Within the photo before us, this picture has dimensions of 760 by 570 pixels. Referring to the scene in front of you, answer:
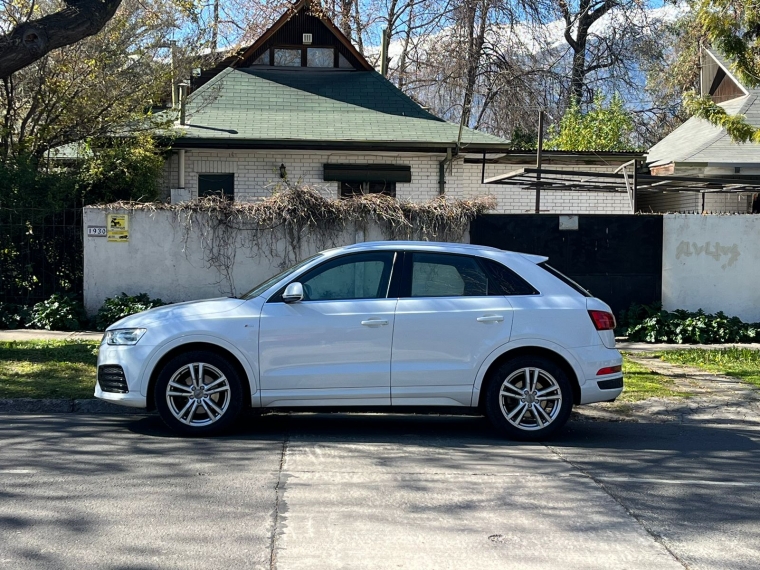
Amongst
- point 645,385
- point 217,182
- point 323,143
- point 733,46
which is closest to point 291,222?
point 323,143

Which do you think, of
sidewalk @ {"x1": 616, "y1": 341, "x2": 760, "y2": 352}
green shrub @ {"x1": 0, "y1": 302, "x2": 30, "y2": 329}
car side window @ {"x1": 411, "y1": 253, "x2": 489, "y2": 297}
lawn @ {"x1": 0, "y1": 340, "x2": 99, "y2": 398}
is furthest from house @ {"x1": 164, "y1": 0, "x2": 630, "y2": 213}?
car side window @ {"x1": 411, "y1": 253, "x2": 489, "y2": 297}

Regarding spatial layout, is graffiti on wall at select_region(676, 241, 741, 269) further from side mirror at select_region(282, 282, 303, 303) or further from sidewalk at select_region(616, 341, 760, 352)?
side mirror at select_region(282, 282, 303, 303)

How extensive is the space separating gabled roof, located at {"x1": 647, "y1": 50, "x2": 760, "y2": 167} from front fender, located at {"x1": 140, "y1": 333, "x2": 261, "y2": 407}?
46.8 feet

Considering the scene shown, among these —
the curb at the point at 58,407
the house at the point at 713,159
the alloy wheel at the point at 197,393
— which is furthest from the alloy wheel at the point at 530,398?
the house at the point at 713,159

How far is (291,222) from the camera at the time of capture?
13930mm

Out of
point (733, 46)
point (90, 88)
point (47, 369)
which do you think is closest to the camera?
point (47, 369)

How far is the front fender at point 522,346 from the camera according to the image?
300 inches

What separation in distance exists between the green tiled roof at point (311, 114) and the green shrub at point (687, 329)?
588 centimetres

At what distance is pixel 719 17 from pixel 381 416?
8.34 metres

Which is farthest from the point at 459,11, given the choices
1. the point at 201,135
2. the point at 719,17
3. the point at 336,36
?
the point at 719,17

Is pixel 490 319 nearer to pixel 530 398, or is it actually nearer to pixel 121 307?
pixel 530 398

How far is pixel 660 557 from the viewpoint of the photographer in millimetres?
4879

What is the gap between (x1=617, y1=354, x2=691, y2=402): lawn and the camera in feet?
31.8

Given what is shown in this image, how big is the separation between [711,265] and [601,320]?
725cm
